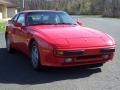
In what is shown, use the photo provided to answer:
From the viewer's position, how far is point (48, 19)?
9375 mm

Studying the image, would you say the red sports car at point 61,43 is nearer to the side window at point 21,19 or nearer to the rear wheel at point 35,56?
the rear wheel at point 35,56

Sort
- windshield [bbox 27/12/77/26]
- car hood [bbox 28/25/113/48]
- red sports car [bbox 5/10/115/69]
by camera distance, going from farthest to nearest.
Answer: windshield [bbox 27/12/77/26]
car hood [bbox 28/25/113/48]
red sports car [bbox 5/10/115/69]

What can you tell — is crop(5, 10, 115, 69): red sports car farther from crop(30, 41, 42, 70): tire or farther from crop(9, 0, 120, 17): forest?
crop(9, 0, 120, 17): forest

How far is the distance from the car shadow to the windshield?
113 cm

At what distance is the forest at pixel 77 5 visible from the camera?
252ft

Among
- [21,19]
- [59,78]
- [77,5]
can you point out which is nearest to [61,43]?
[59,78]

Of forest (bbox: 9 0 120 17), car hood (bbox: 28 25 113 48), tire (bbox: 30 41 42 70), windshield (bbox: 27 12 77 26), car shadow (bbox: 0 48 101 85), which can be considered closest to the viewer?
car shadow (bbox: 0 48 101 85)

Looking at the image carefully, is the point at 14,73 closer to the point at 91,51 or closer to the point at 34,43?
the point at 34,43

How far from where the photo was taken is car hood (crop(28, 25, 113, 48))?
7488mm

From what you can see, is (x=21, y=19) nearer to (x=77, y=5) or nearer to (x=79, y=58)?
(x=79, y=58)

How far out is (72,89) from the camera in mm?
6480

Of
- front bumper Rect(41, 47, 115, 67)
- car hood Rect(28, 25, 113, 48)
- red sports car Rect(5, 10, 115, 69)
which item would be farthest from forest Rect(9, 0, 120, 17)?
front bumper Rect(41, 47, 115, 67)

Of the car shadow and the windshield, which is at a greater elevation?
the windshield

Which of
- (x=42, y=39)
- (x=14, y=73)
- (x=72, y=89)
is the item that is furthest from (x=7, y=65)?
(x=72, y=89)
